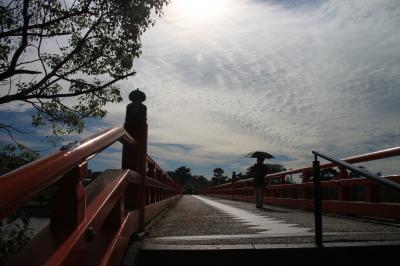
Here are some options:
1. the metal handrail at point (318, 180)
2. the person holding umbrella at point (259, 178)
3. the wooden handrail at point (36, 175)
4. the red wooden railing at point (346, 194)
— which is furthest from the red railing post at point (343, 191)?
the wooden handrail at point (36, 175)

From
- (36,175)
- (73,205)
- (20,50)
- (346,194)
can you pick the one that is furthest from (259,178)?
(36,175)

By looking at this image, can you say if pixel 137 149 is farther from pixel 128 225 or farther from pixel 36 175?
pixel 36 175

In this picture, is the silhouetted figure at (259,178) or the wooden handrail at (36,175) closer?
the wooden handrail at (36,175)

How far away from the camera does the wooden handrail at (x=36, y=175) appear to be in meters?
1.38

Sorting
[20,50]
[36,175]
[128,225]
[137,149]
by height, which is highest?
[20,50]

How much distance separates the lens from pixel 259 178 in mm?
13188

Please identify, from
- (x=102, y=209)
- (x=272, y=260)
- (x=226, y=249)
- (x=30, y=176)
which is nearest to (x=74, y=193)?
(x=102, y=209)

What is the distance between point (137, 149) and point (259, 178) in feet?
29.8

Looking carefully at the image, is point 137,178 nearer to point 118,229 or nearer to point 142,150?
point 142,150

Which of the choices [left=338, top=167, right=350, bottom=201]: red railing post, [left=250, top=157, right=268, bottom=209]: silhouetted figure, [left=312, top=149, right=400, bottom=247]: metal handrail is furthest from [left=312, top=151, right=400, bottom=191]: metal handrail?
[left=250, top=157, right=268, bottom=209]: silhouetted figure

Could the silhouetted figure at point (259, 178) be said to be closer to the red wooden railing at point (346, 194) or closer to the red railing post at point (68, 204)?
the red wooden railing at point (346, 194)

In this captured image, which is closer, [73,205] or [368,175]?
[73,205]

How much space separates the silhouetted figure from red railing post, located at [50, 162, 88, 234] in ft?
35.9

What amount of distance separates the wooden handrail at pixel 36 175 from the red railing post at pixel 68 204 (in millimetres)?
126
